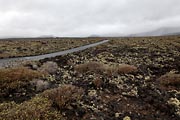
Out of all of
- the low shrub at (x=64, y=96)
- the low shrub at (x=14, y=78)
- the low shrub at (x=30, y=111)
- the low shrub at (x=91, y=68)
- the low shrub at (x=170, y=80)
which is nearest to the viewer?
the low shrub at (x=30, y=111)

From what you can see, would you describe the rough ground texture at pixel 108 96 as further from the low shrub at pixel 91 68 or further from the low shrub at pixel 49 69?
the low shrub at pixel 49 69

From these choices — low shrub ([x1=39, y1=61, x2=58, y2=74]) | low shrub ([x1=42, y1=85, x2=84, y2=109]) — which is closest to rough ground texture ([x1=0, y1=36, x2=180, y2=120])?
low shrub ([x1=42, y1=85, x2=84, y2=109])

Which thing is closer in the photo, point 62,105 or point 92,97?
point 62,105

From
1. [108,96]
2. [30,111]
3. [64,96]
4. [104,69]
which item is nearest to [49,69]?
[104,69]

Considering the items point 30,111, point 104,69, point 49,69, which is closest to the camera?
point 30,111

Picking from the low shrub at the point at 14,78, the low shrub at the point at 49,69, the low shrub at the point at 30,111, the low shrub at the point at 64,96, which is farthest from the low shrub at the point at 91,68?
the low shrub at the point at 30,111

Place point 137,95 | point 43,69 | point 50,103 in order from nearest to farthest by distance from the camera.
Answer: point 50,103, point 137,95, point 43,69

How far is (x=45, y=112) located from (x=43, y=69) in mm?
7713

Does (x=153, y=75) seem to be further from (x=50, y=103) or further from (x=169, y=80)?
(x=50, y=103)

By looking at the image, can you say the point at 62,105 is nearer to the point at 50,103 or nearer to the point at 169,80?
the point at 50,103

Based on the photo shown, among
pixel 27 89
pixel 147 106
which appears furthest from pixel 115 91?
pixel 27 89

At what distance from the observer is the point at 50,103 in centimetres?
1218

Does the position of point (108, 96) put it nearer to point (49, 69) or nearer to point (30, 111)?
point (30, 111)

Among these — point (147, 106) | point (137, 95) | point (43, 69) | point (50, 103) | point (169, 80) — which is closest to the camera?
point (50, 103)
